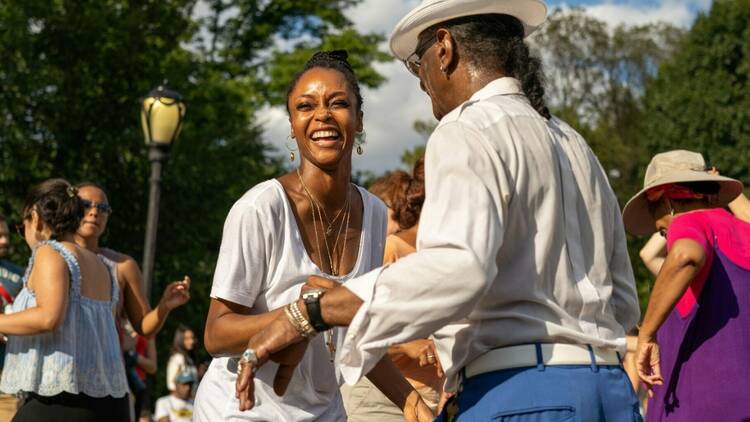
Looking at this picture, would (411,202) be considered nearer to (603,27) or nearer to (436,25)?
(436,25)

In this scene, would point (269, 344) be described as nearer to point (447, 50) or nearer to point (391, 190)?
point (447, 50)

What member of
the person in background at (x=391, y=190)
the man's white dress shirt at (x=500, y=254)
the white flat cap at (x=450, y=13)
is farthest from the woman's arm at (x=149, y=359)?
the man's white dress shirt at (x=500, y=254)

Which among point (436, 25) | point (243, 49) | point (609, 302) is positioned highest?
point (243, 49)

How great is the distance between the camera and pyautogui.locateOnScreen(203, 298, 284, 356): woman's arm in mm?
3865

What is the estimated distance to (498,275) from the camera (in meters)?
3.18

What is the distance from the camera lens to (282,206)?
13.9ft

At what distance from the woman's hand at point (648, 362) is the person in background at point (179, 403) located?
9.20 meters

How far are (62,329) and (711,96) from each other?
97.9ft

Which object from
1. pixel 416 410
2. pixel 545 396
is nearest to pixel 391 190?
pixel 416 410

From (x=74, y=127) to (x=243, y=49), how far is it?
9.27 metres

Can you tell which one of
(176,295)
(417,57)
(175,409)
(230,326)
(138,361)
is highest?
(417,57)

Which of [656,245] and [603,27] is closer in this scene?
[656,245]

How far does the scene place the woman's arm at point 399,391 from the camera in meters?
4.28

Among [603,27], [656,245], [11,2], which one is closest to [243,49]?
[11,2]
